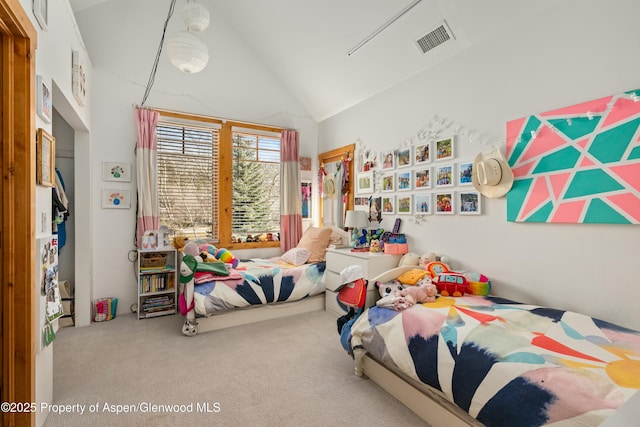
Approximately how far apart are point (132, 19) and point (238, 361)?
3.88 m

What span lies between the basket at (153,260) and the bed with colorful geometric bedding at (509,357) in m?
2.46

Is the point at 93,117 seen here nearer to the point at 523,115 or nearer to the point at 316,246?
the point at 316,246

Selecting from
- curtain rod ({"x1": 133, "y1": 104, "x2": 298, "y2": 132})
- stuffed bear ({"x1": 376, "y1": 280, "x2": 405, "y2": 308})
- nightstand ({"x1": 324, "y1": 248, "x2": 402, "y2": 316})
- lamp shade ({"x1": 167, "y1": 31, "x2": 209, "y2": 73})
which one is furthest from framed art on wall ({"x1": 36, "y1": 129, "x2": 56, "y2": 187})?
nightstand ({"x1": 324, "y1": 248, "x2": 402, "y2": 316})

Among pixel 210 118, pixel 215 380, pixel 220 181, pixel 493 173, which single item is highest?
pixel 210 118

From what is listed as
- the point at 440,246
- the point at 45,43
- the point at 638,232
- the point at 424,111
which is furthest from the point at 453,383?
the point at 45,43

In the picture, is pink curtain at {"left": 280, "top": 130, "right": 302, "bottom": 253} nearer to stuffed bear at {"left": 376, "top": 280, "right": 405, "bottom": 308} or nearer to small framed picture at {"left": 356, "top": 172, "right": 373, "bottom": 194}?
small framed picture at {"left": 356, "top": 172, "right": 373, "bottom": 194}

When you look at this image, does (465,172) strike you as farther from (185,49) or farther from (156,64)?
Answer: (156,64)

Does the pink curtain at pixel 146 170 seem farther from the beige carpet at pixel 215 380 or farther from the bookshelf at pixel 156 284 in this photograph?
the beige carpet at pixel 215 380

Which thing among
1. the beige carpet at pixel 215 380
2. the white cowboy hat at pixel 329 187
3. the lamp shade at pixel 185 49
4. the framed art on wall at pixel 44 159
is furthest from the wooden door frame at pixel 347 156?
the framed art on wall at pixel 44 159

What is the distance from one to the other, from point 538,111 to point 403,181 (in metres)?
1.35

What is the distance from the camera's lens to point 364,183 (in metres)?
3.96

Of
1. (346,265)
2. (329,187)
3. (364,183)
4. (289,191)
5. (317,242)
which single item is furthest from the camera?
(289,191)

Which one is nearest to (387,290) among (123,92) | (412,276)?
(412,276)

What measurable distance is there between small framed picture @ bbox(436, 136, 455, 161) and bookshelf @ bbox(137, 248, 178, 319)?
300cm
